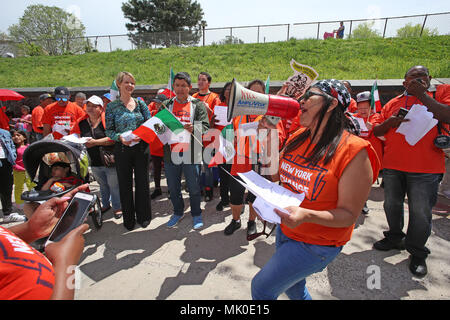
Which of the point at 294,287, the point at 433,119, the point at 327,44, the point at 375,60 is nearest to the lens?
the point at 294,287

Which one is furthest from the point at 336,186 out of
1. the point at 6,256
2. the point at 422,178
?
the point at 422,178

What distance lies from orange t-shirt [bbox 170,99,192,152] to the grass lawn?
25.8ft

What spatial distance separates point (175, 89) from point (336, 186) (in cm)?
287

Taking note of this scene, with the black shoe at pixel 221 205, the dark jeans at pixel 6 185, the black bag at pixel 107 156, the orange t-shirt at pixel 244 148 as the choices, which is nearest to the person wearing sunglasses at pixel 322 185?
the orange t-shirt at pixel 244 148

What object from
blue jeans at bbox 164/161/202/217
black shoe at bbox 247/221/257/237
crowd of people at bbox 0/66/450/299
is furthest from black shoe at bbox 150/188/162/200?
black shoe at bbox 247/221/257/237

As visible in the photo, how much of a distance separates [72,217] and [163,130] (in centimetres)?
178

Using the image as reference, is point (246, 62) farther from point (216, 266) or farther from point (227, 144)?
point (216, 266)

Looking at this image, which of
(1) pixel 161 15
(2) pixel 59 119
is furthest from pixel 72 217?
(1) pixel 161 15

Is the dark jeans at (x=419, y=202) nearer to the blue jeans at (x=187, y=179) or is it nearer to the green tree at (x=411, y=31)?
the blue jeans at (x=187, y=179)

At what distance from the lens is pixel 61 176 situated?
351 cm

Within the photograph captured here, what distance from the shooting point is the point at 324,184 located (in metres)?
1.41

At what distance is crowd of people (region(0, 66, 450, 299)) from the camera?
1.37 m

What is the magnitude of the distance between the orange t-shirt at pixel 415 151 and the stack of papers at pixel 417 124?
70mm

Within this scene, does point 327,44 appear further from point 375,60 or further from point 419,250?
point 419,250
